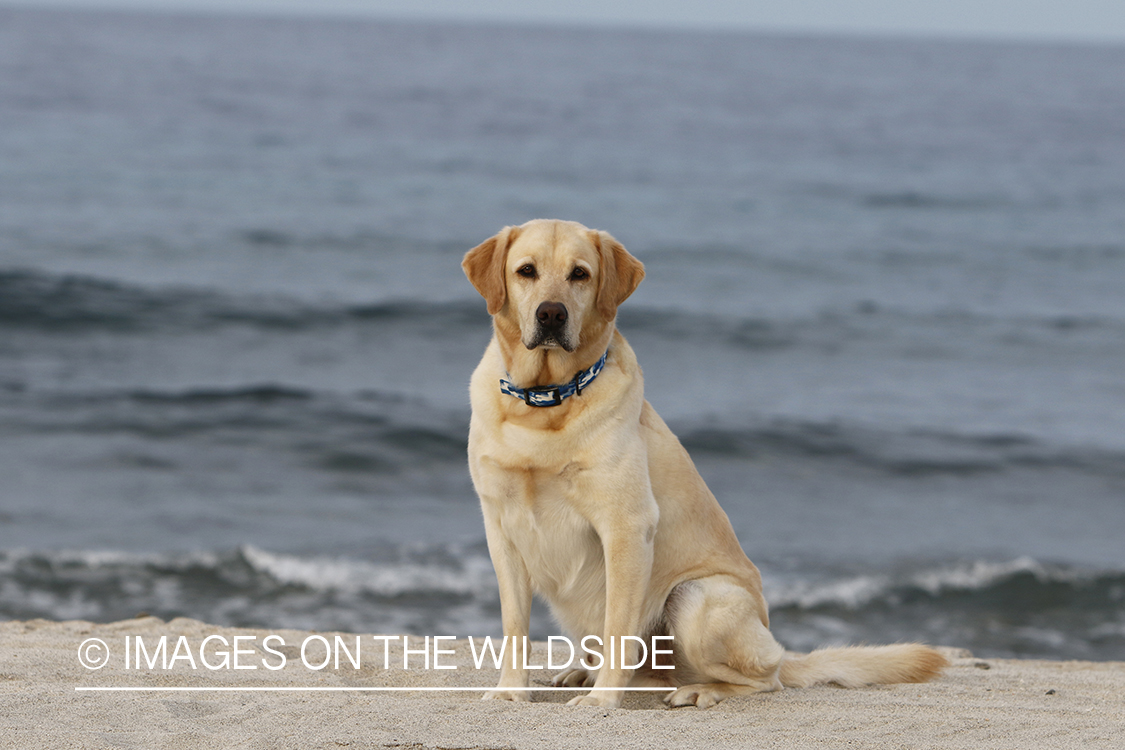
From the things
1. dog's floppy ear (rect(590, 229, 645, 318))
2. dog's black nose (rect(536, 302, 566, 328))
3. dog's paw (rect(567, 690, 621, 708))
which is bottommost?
dog's paw (rect(567, 690, 621, 708))

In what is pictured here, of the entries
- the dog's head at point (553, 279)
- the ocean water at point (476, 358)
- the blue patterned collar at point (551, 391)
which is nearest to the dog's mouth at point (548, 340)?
the dog's head at point (553, 279)

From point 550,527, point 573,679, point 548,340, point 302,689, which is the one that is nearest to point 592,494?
point 550,527

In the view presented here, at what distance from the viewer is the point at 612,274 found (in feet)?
11.8

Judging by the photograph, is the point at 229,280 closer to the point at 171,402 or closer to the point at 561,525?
the point at 171,402

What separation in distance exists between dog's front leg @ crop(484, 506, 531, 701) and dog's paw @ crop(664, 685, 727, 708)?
1.71ft

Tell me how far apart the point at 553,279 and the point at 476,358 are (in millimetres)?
10762

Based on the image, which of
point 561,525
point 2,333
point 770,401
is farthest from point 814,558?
point 2,333

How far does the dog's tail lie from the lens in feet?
13.4

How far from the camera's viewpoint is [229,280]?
1686cm

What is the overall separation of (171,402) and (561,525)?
350 inches

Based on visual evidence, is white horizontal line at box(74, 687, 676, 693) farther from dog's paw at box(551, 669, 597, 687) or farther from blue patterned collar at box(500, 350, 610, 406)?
blue patterned collar at box(500, 350, 610, 406)

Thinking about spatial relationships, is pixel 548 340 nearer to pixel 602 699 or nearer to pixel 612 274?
pixel 612 274

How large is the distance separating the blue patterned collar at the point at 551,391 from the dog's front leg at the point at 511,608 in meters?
0.44

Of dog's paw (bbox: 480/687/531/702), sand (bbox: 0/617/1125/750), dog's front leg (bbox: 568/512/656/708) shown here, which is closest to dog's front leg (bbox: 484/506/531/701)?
dog's paw (bbox: 480/687/531/702)
